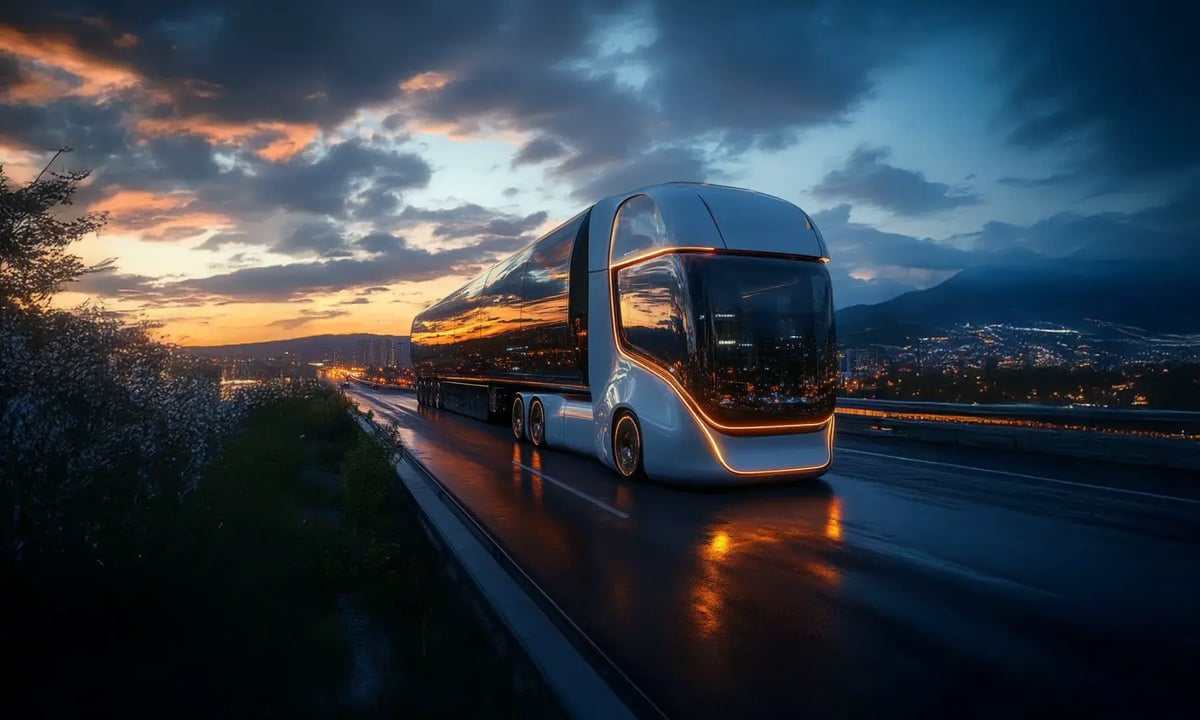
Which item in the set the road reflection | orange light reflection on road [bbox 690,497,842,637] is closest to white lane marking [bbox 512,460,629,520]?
the road reflection

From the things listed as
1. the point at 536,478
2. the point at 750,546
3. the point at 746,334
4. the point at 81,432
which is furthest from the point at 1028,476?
the point at 81,432

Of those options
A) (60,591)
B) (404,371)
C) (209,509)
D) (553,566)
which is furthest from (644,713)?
(404,371)

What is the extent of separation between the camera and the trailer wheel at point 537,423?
14414 millimetres

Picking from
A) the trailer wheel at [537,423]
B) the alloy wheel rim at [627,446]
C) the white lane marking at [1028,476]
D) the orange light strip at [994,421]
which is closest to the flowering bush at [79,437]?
the alloy wheel rim at [627,446]

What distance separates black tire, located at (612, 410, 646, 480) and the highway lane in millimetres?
561

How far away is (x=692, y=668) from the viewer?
3.89m

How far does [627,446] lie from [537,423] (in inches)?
190

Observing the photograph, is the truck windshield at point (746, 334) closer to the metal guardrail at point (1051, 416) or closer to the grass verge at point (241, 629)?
the grass verge at point (241, 629)

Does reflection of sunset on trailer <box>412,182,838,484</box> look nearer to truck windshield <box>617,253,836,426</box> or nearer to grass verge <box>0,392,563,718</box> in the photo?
truck windshield <box>617,253,836,426</box>

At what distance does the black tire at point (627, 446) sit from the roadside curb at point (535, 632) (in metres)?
3.48

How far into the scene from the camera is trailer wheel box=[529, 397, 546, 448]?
14414 millimetres

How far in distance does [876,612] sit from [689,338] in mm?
4687

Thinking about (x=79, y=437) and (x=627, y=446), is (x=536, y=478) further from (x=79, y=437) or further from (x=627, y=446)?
(x=79, y=437)

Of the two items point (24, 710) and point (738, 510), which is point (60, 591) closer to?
point (24, 710)
